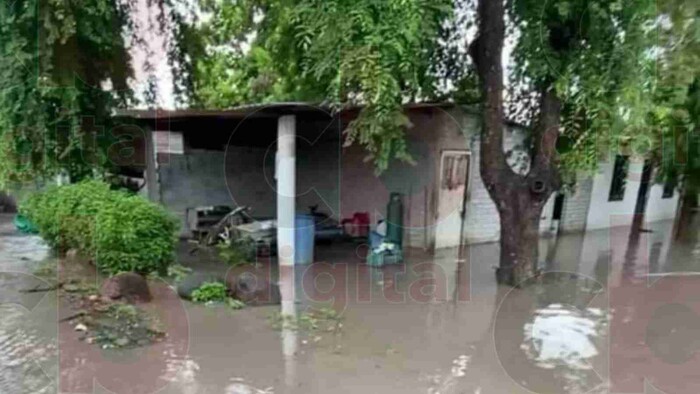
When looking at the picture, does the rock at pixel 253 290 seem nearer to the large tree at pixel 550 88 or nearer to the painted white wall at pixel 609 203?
the large tree at pixel 550 88

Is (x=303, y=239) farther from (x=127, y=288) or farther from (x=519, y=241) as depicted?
(x=519, y=241)

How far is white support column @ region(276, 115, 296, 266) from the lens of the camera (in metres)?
9.04

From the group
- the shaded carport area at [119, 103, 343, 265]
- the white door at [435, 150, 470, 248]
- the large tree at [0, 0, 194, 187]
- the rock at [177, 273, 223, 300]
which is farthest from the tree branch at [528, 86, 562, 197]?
the large tree at [0, 0, 194, 187]

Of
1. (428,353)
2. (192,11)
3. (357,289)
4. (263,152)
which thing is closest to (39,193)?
(192,11)

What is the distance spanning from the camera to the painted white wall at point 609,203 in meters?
14.4

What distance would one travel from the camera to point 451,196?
35.8ft

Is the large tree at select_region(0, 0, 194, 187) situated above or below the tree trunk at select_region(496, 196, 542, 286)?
above

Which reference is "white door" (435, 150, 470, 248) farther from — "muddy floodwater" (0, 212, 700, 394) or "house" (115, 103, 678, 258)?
"muddy floodwater" (0, 212, 700, 394)

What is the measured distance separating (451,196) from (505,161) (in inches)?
117

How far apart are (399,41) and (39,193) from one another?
7313mm

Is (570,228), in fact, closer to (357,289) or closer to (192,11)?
(357,289)

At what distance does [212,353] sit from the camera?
201 inches

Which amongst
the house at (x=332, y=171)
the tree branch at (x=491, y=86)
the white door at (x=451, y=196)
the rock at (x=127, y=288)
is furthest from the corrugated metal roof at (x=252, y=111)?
the rock at (x=127, y=288)

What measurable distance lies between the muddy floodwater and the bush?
1.43ft
